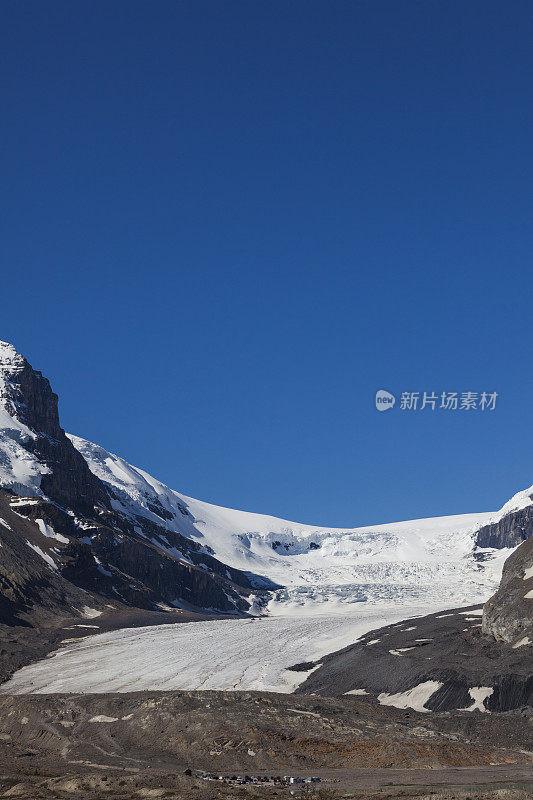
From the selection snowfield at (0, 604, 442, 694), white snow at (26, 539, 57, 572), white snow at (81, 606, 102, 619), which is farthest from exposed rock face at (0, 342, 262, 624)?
snowfield at (0, 604, 442, 694)

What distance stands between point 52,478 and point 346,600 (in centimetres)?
8508

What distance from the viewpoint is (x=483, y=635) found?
6091 cm

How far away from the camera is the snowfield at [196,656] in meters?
62.0

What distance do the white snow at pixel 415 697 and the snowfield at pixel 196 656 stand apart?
463 inches

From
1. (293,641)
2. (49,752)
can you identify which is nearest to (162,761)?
(49,752)

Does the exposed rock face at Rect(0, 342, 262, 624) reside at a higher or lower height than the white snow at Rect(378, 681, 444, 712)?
higher

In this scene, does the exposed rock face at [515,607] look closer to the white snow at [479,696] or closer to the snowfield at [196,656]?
the white snow at [479,696]

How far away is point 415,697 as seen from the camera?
162 feet

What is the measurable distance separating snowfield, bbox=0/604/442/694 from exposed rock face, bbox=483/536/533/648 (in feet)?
→ 56.7

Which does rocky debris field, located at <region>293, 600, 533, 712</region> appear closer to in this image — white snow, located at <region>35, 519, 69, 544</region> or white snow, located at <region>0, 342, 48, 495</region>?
white snow, located at <region>35, 519, 69, 544</region>

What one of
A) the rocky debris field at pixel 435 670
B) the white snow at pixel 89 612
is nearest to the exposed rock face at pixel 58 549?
the white snow at pixel 89 612

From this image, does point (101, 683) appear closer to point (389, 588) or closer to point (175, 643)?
point (175, 643)

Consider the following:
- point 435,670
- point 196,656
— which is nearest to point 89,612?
point 196,656

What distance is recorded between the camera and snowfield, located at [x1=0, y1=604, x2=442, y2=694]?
6200 centimetres
